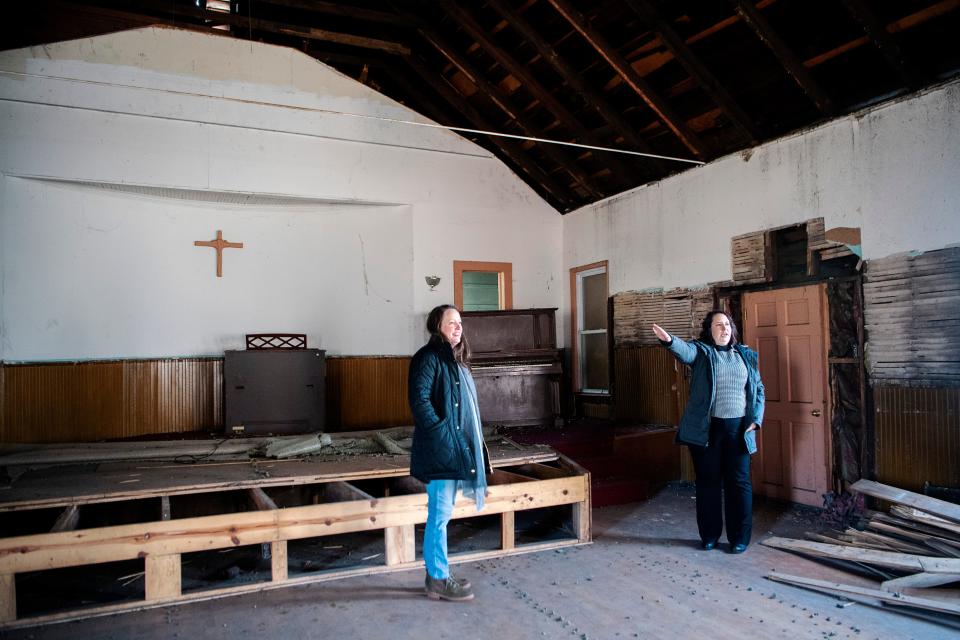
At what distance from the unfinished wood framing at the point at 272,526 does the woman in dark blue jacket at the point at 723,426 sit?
88 centimetres

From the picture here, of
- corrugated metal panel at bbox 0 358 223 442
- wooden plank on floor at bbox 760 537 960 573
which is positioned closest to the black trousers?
wooden plank on floor at bbox 760 537 960 573

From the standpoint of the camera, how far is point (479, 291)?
403 inches

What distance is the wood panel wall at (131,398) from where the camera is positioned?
6664mm

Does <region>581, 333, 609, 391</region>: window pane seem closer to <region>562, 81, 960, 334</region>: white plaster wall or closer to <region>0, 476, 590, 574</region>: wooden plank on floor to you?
<region>562, 81, 960, 334</region>: white plaster wall

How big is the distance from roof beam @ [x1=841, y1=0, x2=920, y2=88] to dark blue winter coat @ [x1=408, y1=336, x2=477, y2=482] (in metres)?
3.73

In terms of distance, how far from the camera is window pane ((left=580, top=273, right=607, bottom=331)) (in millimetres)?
8609

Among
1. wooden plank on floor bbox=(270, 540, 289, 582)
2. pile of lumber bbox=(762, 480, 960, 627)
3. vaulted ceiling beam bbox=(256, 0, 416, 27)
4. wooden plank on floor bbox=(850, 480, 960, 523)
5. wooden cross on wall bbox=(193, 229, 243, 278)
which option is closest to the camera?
pile of lumber bbox=(762, 480, 960, 627)

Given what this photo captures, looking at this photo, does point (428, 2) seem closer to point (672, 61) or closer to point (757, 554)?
point (672, 61)

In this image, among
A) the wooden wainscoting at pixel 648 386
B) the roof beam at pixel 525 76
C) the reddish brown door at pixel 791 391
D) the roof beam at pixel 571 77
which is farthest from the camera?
Answer: the wooden wainscoting at pixel 648 386

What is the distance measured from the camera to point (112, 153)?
6.78 meters

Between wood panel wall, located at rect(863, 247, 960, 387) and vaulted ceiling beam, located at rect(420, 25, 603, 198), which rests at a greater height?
vaulted ceiling beam, located at rect(420, 25, 603, 198)

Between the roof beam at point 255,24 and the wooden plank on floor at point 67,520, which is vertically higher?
→ the roof beam at point 255,24

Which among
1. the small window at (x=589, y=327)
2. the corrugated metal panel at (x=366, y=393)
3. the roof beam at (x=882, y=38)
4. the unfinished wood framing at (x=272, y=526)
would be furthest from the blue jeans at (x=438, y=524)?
the small window at (x=589, y=327)

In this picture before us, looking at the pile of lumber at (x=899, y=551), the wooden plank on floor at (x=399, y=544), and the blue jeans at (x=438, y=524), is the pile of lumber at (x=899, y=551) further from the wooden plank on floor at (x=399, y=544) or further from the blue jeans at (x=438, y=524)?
the wooden plank on floor at (x=399, y=544)
